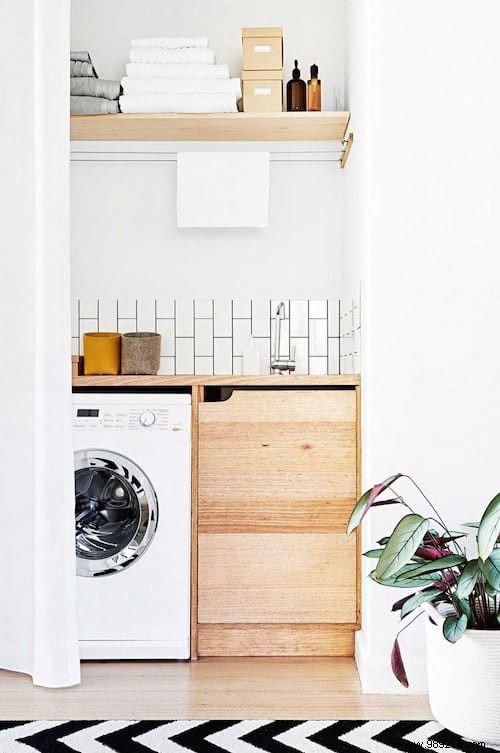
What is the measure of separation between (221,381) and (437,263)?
0.74 metres

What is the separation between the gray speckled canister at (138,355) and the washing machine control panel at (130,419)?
0.40 meters

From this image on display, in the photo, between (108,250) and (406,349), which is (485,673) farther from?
(108,250)

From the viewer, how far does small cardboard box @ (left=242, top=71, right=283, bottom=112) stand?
3051 millimetres

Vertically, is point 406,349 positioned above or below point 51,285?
below

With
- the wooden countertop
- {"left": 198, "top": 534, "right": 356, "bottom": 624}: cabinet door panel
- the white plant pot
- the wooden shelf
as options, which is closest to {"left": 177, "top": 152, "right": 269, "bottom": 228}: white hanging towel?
the wooden shelf

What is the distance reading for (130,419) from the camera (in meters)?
2.61

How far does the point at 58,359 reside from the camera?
7.76 feet

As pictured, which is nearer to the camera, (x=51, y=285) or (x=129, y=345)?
(x=51, y=285)

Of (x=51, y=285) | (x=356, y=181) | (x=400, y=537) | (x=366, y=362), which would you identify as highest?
(x=356, y=181)

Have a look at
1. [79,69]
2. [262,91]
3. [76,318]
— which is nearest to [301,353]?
[76,318]

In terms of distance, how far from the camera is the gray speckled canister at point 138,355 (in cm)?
299

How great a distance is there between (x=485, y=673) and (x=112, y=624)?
117 cm

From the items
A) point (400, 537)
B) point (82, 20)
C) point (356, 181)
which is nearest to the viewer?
point (400, 537)

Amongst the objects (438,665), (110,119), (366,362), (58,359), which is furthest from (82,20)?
(438,665)
